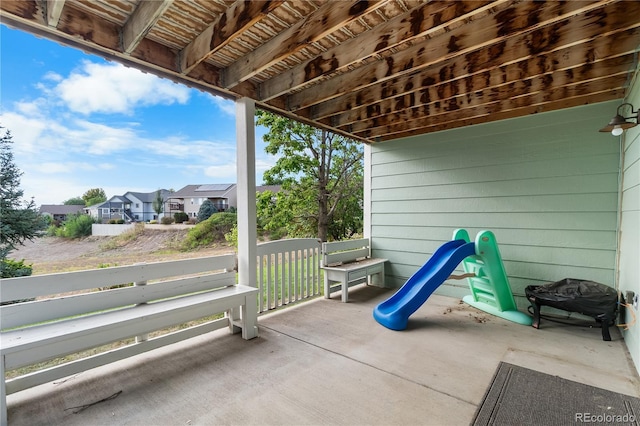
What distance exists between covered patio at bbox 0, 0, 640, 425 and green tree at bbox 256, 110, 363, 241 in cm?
330

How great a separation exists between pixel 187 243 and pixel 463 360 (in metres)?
4.53

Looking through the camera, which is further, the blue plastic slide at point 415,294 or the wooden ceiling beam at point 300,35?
the blue plastic slide at point 415,294

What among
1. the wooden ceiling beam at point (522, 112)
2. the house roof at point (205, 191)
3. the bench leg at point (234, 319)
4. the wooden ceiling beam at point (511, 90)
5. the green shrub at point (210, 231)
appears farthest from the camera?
the house roof at point (205, 191)

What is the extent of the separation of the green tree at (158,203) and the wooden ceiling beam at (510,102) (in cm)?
368

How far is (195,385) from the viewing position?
80.4 inches

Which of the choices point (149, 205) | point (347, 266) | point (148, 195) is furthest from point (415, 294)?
point (148, 195)

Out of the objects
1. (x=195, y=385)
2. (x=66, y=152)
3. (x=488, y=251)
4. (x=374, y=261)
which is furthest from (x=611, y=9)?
(x=66, y=152)

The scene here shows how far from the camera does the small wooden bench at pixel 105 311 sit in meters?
1.79

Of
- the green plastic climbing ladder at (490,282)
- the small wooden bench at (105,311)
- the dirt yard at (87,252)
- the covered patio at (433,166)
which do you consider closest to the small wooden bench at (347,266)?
the covered patio at (433,166)

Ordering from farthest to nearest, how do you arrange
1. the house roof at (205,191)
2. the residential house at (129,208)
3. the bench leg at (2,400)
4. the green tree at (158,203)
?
the house roof at (205,191) → the green tree at (158,203) → the residential house at (129,208) → the bench leg at (2,400)

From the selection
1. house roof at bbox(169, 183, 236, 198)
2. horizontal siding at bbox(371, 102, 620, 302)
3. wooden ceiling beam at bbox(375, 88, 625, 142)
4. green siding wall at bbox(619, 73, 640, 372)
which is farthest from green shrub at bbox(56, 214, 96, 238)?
green siding wall at bbox(619, 73, 640, 372)

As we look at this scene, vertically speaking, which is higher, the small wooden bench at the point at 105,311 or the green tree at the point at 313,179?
the green tree at the point at 313,179

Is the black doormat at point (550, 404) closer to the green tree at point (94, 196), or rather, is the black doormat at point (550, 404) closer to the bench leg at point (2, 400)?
the bench leg at point (2, 400)

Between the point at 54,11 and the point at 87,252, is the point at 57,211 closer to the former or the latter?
the point at 87,252
